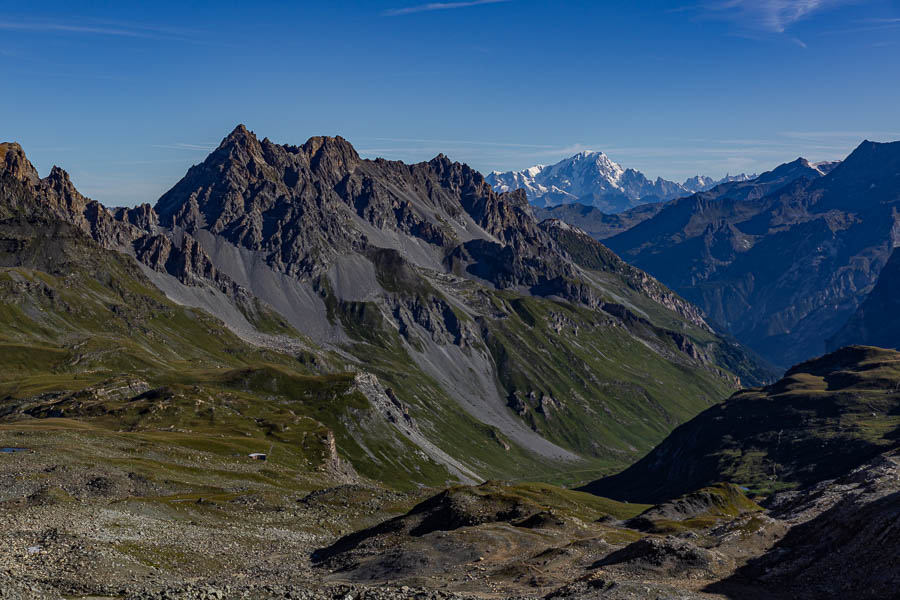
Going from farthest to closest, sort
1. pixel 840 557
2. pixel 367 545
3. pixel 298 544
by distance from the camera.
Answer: pixel 298 544
pixel 367 545
pixel 840 557

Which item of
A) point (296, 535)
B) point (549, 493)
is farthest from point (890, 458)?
point (296, 535)

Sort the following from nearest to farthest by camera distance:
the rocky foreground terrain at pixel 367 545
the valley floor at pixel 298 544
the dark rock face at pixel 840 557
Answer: the valley floor at pixel 298 544 → the rocky foreground terrain at pixel 367 545 → the dark rock face at pixel 840 557

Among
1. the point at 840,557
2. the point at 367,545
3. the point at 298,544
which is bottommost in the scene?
the point at 298,544

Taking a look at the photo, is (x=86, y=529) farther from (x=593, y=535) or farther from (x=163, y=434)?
(x=163, y=434)

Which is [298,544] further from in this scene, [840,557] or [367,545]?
[840,557]

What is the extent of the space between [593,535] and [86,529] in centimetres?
6919

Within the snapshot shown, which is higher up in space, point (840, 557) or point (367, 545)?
point (840, 557)

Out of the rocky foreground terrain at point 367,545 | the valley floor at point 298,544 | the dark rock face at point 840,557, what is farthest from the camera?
the dark rock face at point 840,557

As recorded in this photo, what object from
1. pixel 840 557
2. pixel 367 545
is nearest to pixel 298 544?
pixel 367 545

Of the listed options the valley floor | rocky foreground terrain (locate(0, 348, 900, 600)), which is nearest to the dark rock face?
rocky foreground terrain (locate(0, 348, 900, 600))

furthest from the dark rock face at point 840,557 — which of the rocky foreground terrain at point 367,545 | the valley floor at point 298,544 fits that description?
the valley floor at point 298,544

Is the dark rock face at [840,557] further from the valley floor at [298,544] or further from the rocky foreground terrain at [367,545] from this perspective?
the valley floor at [298,544]

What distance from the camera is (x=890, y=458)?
162250 millimetres

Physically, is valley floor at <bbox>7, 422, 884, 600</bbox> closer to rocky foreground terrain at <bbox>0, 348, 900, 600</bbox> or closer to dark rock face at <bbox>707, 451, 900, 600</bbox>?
rocky foreground terrain at <bbox>0, 348, 900, 600</bbox>
